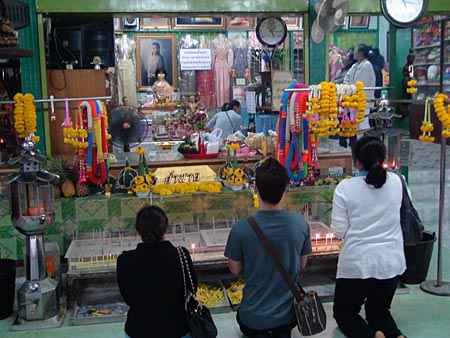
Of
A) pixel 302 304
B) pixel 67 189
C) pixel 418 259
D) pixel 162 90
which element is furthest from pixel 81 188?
pixel 162 90

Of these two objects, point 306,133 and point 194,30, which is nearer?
point 306,133

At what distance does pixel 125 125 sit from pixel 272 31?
2.53 m

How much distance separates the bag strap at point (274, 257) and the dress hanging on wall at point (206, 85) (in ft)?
25.4

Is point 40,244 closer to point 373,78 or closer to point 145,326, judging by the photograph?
point 145,326

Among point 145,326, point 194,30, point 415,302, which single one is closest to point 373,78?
point 194,30

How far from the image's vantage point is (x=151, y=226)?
9.28 ft

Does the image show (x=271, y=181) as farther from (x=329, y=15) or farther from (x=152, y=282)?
(x=329, y=15)

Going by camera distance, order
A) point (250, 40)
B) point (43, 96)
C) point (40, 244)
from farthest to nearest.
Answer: point (250, 40) → point (43, 96) → point (40, 244)

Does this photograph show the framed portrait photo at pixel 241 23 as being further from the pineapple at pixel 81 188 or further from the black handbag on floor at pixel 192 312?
the black handbag on floor at pixel 192 312

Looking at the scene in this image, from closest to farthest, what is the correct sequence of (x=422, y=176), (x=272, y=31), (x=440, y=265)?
(x=440, y=265)
(x=272, y=31)
(x=422, y=176)

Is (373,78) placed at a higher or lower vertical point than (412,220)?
Result: higher

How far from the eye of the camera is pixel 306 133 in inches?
193

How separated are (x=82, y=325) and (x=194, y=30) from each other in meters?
7.50

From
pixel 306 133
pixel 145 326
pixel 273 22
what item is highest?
pixel 273 22
